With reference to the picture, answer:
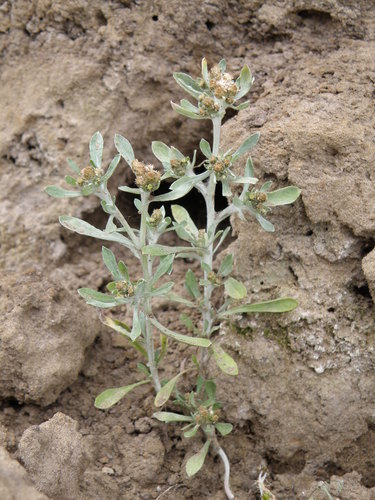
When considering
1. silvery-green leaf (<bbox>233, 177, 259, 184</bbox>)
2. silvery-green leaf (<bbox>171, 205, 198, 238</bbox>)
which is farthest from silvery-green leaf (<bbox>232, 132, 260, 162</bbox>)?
silvery-green leaf (<bbox>171, 205, 198, 238</bbox>)

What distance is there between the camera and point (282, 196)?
2.71m

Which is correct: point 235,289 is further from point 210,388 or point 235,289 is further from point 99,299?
point 99,299

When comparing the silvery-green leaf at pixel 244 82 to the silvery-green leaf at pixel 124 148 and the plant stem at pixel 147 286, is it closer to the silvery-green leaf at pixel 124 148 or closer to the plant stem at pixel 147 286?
the silvery-green leaf at pixel 124 148

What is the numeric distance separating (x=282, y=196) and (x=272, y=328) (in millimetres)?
602

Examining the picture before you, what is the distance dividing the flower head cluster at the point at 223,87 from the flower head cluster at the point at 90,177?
1.87 feet

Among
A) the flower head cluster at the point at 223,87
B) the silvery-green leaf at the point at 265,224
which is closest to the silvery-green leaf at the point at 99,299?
the silvery-green leaf at the point at 265,224

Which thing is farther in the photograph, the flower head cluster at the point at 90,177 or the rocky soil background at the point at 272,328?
the rocky soil background at the point at 272,328

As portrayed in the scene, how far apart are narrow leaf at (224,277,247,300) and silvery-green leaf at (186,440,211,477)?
2.08 feet

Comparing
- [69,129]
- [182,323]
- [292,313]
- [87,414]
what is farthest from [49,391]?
[69,129]

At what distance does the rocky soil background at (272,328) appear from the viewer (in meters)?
2.79

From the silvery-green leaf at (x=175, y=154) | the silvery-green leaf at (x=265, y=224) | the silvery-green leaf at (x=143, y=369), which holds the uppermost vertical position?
the silvery-green leaf at (x=175, y=154)

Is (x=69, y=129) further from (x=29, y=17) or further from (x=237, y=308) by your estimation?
(x=237, y=308)

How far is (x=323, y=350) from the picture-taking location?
282 centimetres

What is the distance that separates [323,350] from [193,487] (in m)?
0.80
